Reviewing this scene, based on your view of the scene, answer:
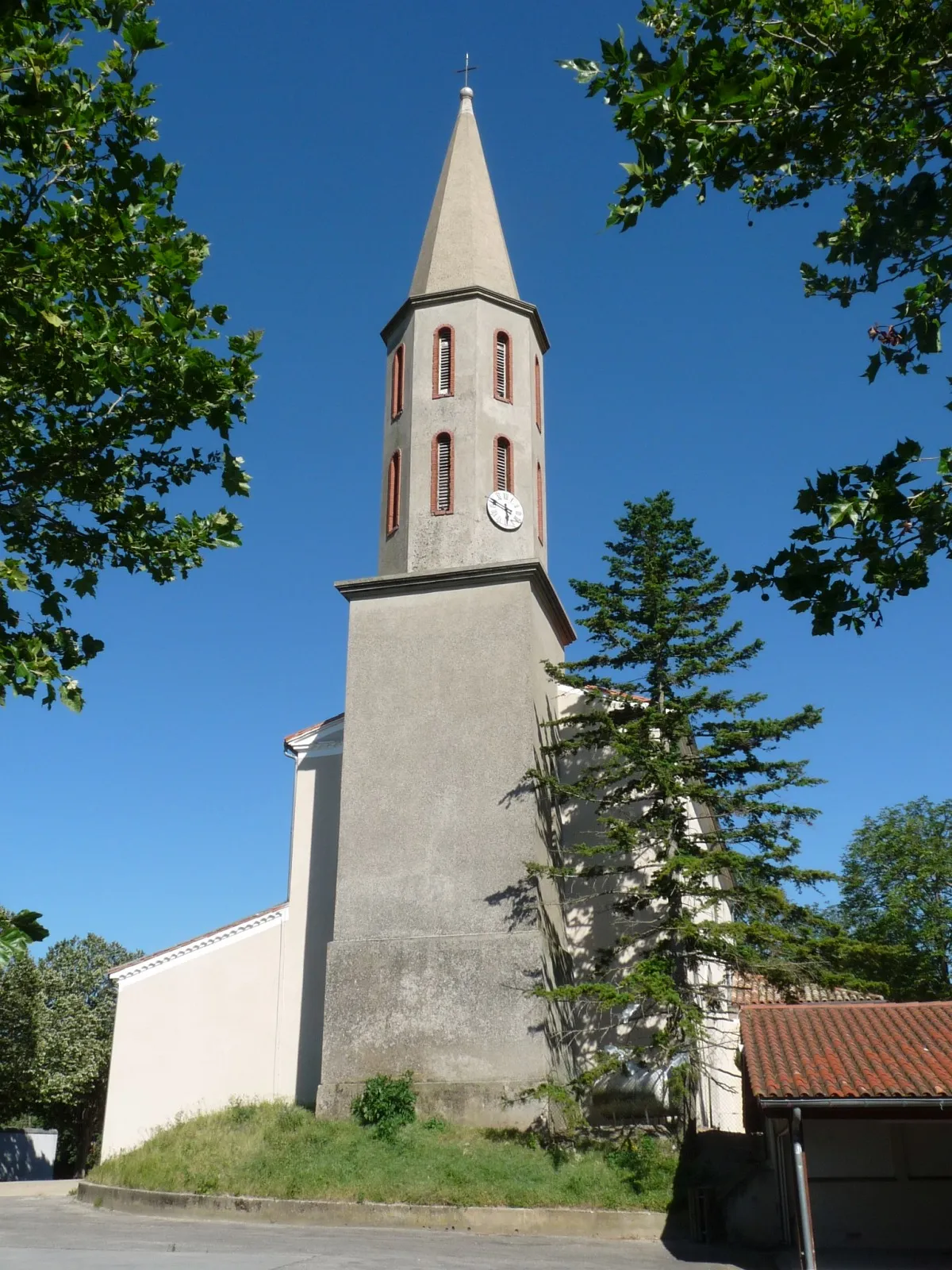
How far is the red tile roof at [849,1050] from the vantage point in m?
13.3

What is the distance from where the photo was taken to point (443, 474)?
23.4 metres

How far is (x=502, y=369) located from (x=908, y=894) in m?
24.0

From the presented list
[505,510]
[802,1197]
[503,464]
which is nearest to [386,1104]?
[802,1197]

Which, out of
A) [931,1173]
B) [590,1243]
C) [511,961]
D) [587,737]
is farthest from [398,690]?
[931,1173]

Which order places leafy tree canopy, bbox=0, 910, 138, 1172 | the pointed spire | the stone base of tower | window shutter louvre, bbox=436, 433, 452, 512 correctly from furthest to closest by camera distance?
1. leafy tree canopy, bbox=0, 910, 138, 1172
2. the pointed spire
3. window shutter louvre, bbox=436, 433, 452, 512
4. the stone base of tower

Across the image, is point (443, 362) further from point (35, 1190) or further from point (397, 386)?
point (35, 1190)

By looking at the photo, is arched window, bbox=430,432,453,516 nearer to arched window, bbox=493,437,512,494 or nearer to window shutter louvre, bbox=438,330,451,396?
arched window, bbox=493,437,512,494

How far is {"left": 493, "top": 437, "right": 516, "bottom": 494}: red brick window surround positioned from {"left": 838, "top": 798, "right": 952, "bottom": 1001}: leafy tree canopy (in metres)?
17.1

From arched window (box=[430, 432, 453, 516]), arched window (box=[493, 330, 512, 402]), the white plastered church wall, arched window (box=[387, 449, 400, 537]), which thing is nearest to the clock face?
arched window (box=[430, 432, 453, 516])

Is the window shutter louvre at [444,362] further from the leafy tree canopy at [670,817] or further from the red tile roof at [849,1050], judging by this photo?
the red tile roof at [849,1050]

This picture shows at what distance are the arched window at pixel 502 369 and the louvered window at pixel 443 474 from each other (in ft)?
5.38

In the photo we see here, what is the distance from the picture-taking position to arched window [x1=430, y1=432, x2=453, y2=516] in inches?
909

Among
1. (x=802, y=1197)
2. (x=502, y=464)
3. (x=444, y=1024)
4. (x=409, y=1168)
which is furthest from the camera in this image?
(x=502, y=464)

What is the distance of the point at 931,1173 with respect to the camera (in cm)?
1455
